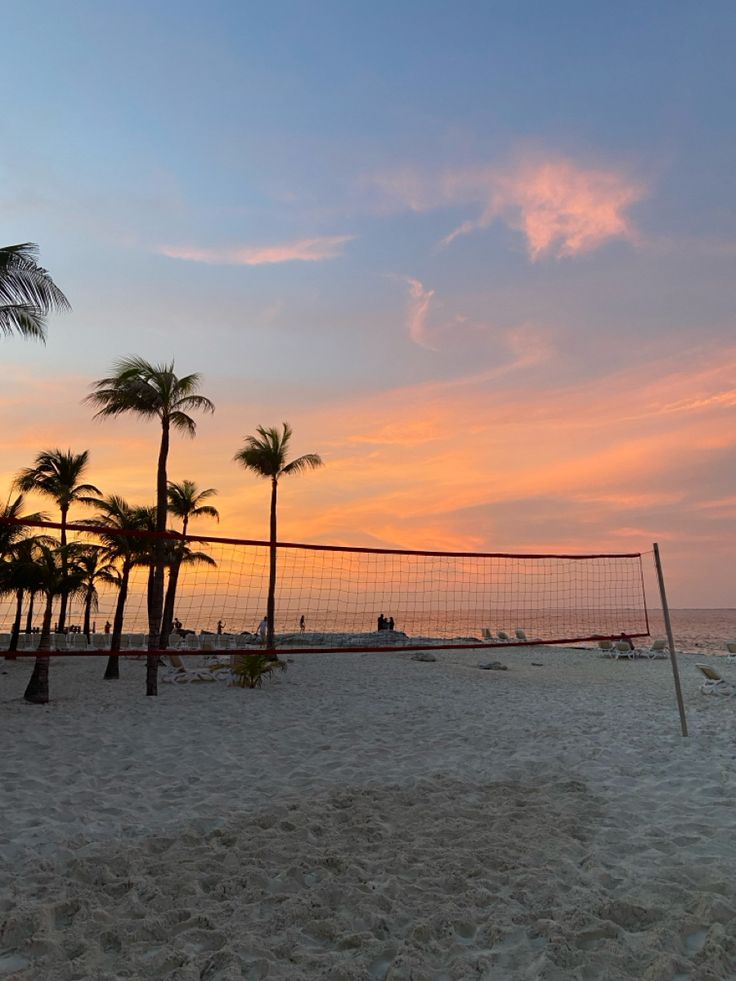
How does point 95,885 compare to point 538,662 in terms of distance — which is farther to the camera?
point 538,662

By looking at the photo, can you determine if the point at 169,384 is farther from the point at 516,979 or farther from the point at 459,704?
the point at 516,979

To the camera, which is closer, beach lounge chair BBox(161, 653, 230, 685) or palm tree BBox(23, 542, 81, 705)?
palm tree BBox(23, 542, 81, 705)

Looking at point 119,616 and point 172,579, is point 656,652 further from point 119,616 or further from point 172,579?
point 119,616

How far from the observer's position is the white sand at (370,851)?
280cm

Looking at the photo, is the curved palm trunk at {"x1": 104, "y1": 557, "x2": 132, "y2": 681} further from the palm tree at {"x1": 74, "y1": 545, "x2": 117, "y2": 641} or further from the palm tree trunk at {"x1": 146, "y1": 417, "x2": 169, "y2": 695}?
the palm tree at {"x1": 74, "y1": 545, "x2": 117, "y2": 641}

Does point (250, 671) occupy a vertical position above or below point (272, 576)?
below

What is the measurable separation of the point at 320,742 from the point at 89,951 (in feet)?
14.2

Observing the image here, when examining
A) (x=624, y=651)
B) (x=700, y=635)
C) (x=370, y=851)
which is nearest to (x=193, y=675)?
(x=370, y=851)

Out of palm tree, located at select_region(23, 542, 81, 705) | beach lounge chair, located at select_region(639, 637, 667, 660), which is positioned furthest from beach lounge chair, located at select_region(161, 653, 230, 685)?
beach lounge chair, located at select_region(639, 637, 667, 660)

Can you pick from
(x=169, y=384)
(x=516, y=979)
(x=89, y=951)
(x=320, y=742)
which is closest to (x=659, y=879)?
(x=516, y=979)

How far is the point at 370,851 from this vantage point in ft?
12.8

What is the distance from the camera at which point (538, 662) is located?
20.8 metres

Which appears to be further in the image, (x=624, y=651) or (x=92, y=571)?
(x=624, y=651)

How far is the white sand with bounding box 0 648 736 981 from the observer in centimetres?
280
